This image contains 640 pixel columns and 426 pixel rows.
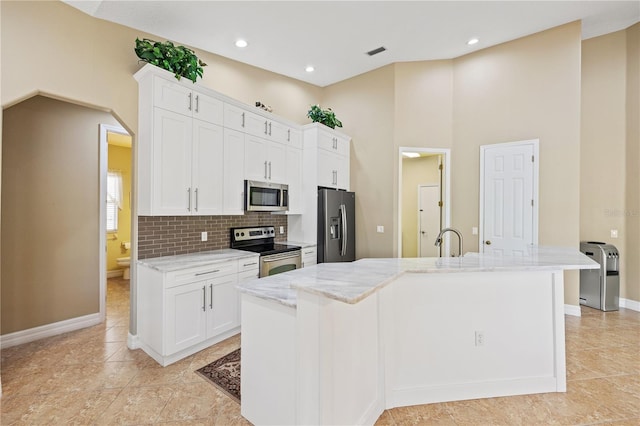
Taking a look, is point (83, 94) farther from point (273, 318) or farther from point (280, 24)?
point (273, 318)

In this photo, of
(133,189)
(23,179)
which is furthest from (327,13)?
(23,179)

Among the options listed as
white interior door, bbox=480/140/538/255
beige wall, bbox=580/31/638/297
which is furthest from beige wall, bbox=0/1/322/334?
beige wall, bbox=580/31/638/297

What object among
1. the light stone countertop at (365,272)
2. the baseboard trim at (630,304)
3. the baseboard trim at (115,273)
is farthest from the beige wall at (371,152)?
the baseboard trim at (115,273)

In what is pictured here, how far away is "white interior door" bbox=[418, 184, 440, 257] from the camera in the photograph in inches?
242

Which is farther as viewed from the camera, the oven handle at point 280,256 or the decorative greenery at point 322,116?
the decorative greenery at point 322,116

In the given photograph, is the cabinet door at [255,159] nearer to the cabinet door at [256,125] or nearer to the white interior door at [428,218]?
the cabinet door at [256,125]

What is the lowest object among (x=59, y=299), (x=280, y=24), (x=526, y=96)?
(x=59, y=299)

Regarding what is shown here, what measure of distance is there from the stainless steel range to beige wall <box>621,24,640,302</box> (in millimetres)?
4678

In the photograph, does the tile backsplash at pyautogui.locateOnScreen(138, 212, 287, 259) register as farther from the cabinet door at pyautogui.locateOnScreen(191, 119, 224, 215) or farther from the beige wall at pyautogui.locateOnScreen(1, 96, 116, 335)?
the beige wall at pyautogui.locateOnScreen(1, 96, 116, 335)

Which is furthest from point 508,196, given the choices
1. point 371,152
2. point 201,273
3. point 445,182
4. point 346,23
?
point 201,273

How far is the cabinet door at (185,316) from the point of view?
2625 mm

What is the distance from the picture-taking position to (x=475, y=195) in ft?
14.6

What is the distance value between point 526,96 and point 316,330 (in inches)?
176

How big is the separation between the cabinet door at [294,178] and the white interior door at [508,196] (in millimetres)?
2765
